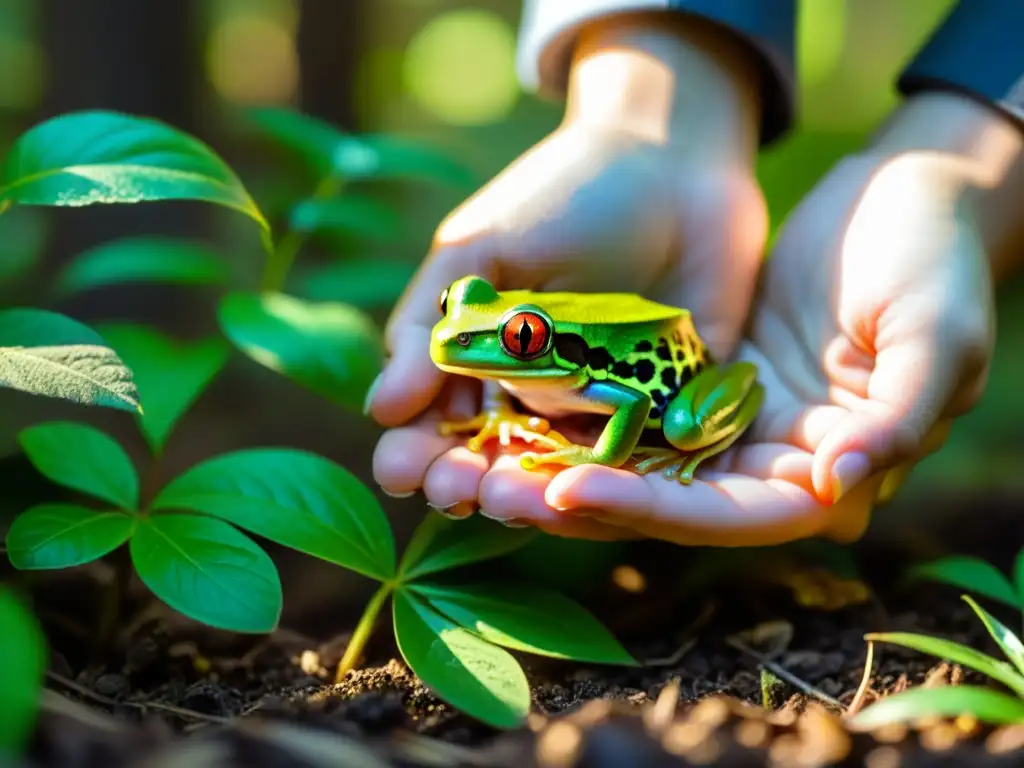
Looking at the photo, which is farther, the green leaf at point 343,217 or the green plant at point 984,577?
the green leaf at point 343,217

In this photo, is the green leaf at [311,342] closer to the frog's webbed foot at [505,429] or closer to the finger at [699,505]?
the frog's webbed foot at [505,429]

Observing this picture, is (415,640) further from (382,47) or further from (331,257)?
(382,47)

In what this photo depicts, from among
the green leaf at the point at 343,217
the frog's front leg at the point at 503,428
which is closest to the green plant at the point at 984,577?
the frog's front leg at the point at 503,428

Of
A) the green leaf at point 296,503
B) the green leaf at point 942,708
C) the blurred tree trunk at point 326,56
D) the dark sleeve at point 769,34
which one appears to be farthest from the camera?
the blurred tree trunk at point 326,56

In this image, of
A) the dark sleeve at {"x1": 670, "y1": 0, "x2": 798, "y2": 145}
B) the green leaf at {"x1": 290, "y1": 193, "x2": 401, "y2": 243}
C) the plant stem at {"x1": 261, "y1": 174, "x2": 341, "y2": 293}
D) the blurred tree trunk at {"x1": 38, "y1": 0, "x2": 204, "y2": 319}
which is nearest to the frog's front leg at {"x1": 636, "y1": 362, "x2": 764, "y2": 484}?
the dark sleeve at {"x1": 670, "y1": 0, "x2": 798, "y2": 145}

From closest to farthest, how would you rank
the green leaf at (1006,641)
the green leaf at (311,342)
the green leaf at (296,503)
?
the green leaf at (1006,641) < the green leaf at (296,503) < the green leaf at (311,342)

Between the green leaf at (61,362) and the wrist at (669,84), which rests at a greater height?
the wrist at (669,84)
